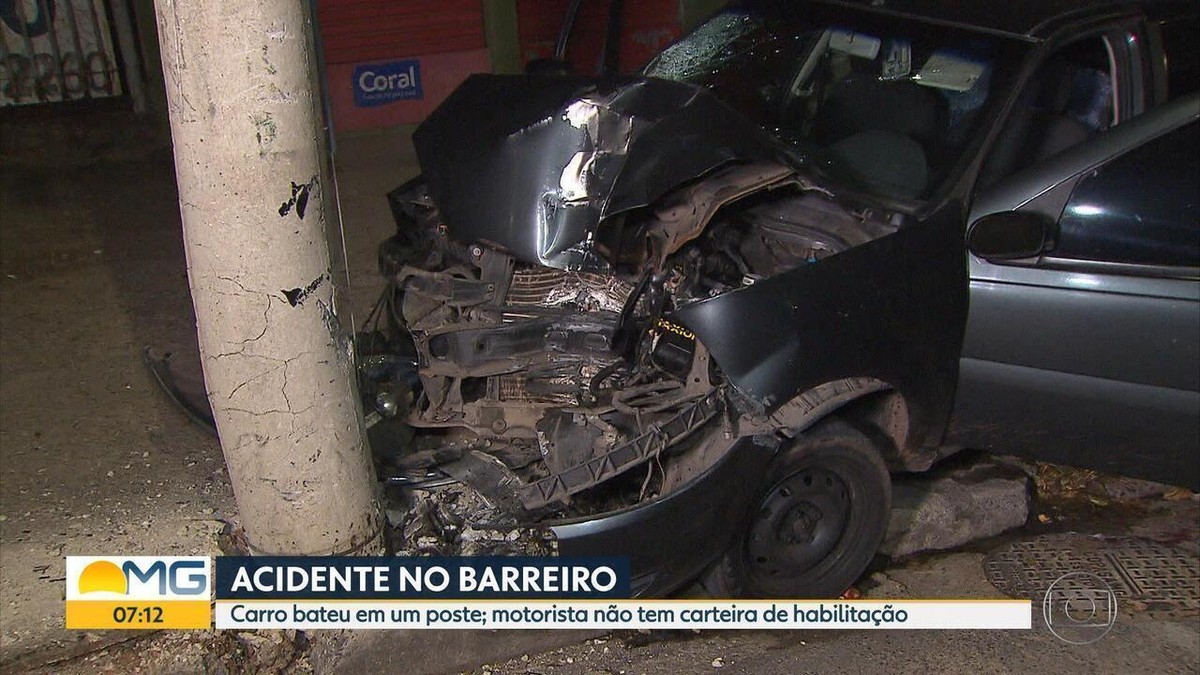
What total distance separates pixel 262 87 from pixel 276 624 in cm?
160

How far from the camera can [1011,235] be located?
3.25 m

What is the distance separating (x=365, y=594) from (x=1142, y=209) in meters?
2.79

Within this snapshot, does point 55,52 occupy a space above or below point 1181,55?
above

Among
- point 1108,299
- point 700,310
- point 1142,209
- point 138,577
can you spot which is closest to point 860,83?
point 1142,209

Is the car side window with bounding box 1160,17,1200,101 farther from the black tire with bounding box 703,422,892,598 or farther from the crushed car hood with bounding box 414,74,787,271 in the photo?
the black tire with bounding box 703,422,892,598

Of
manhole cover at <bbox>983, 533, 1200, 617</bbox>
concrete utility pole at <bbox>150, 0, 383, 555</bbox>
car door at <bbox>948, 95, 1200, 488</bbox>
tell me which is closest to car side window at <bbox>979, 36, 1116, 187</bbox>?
car door at <bbox>948, 95, 1200, 488</bbox>

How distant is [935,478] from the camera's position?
14.2 ft

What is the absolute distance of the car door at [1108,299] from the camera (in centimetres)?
325

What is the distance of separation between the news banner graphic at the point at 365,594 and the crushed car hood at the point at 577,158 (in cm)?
101

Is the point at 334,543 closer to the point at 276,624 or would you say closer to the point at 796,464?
the point at 276,624

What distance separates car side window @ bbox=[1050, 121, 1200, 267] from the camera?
127 inches

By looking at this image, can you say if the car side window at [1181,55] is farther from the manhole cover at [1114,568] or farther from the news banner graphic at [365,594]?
the news banner graphic at [365,594]

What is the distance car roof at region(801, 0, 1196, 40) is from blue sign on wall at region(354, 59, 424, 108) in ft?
19.2

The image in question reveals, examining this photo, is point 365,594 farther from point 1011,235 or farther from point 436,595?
point 1011,235
